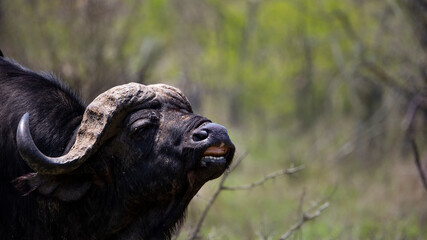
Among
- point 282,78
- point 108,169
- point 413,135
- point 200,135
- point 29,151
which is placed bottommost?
point 282,78

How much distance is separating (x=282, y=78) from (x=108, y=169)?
18.6 m

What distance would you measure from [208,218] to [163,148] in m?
5.40

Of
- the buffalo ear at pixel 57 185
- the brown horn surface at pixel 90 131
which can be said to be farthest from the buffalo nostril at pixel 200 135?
the buffalo ear at pixel 57 185

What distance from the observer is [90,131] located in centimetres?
494

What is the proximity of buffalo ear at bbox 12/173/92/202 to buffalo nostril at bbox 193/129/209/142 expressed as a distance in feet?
2.92

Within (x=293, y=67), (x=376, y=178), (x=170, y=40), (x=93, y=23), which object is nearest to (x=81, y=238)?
(x=93, y=23)

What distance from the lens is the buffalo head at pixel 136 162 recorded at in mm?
4875

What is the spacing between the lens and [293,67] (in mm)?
22344

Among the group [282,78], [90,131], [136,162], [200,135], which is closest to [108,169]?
[136,162]

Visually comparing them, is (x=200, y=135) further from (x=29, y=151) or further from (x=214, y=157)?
(x=29, y=151)

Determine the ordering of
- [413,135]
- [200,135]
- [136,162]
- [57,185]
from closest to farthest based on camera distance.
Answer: [200,135]
[57,185]
[136,162]
[413,135]

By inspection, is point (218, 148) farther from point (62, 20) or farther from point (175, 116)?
point (62, 20)

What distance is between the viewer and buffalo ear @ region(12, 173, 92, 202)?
489cm

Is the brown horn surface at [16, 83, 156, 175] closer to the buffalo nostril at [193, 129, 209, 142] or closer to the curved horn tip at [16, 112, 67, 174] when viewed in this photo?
the curved horn tip at [16, 112, 67, 174]
